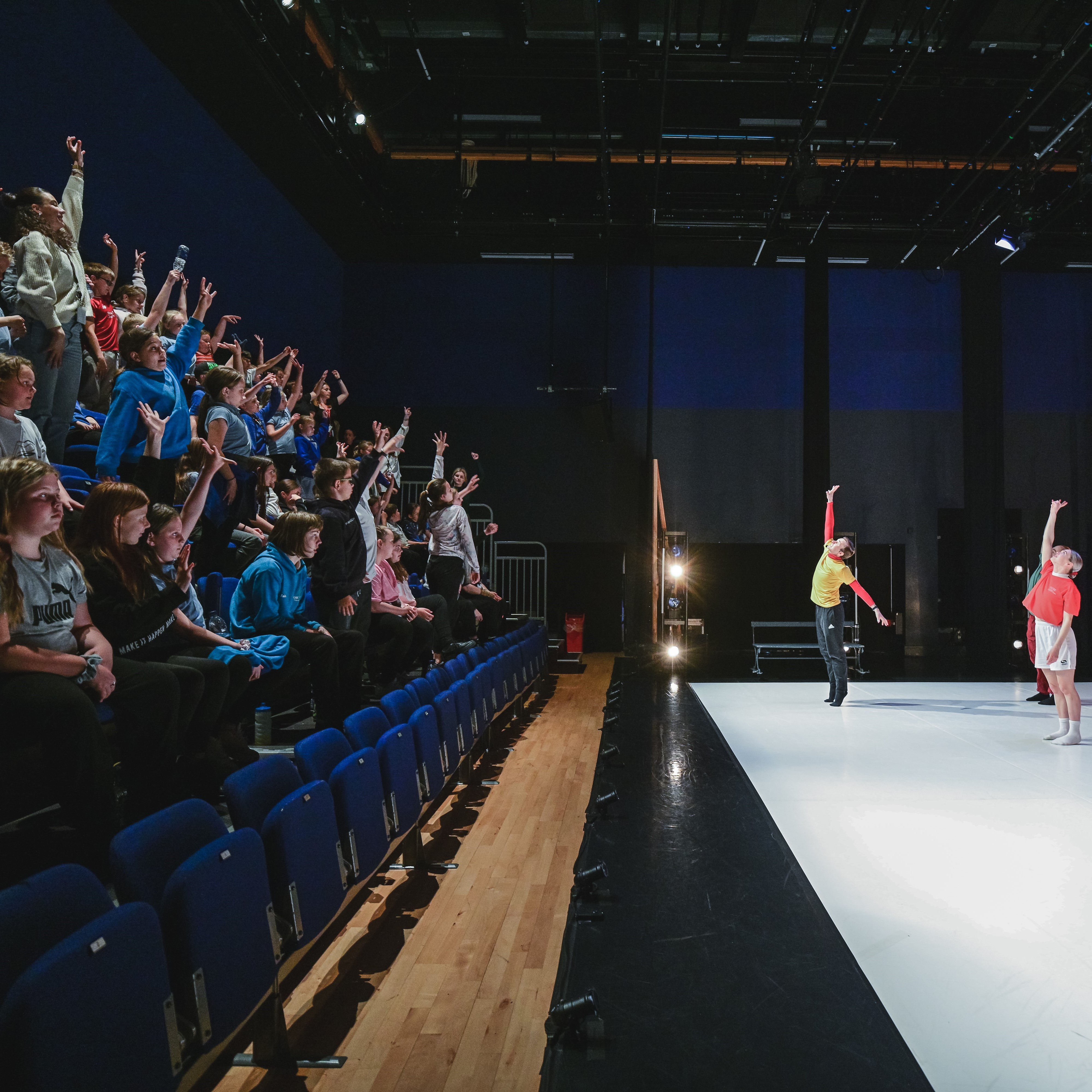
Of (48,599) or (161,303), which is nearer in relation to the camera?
(48,599)

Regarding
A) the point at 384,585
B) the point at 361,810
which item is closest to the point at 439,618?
the point at 384,585

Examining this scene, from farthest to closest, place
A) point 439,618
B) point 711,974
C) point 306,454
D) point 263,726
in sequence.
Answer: point 306,454 → point 439,618 → point 263,726 → point 711,974

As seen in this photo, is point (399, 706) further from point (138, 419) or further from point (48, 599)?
point (138, 419)

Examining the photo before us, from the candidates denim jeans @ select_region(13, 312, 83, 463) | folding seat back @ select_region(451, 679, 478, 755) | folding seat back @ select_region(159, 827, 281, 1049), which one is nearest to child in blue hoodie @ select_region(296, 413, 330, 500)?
denim jeans @ select_region(13, 312, 83, 463)

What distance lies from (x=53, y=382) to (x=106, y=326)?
3.75 feet

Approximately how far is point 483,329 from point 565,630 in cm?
401

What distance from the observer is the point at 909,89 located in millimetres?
8141

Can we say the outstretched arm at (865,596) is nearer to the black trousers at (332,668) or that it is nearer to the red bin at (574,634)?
the red bin at (574,634)

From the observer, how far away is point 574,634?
9609 millimetres

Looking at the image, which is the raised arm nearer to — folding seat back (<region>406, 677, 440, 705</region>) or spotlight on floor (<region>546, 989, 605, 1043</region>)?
folding seat back (<region>406, 677, 440, 705</region>)

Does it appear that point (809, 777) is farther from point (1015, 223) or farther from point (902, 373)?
point (902, 373)

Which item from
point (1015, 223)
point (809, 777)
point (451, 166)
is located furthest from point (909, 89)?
point (809, 777)

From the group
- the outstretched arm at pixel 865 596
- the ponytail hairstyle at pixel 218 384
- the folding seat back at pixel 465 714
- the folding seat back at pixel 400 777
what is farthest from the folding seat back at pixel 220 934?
the outstretched arm at pixel 865 596

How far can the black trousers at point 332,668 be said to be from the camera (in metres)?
3.32
